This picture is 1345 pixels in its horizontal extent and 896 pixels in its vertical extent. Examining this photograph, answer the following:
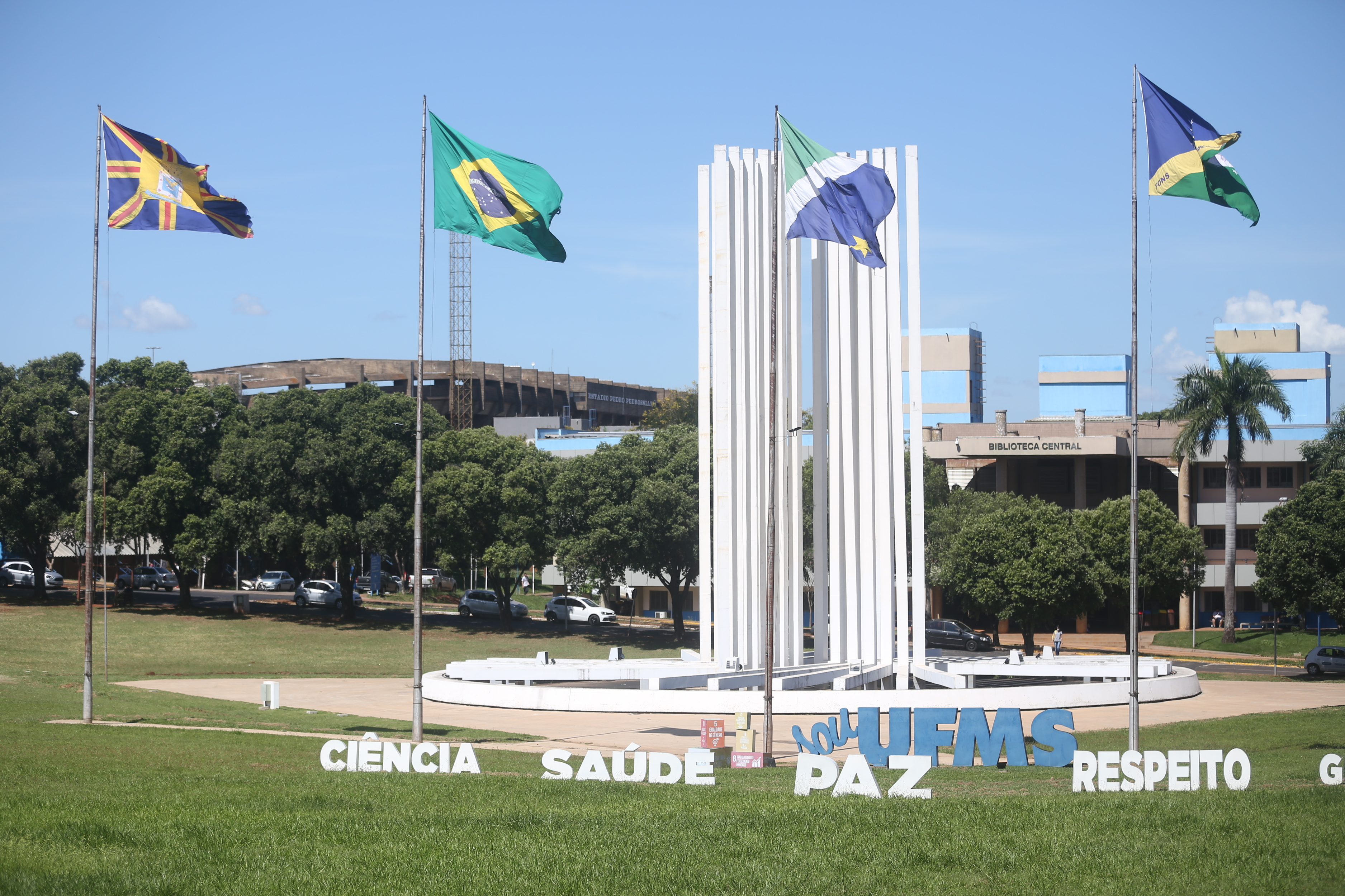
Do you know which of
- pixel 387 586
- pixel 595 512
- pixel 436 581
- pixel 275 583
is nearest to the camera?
pixel 595 512

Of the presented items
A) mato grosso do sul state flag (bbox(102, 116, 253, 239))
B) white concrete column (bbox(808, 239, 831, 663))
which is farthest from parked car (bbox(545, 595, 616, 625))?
mato grosso do sul state flag (bbox(102, 116, 253, 239))

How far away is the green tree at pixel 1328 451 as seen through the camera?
69.0m

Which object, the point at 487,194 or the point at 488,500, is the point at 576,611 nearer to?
the point at 488,500

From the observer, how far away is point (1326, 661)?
161 feet

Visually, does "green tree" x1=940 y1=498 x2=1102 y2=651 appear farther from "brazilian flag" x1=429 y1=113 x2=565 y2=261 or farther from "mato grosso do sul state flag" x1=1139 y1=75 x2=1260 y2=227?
"brazilian flag" x1=429 y1=113 x2=565 y2=261

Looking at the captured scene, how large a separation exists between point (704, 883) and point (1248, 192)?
18.0m

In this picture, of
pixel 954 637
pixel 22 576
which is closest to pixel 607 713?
pixel 954 637

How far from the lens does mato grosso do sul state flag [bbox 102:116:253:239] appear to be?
2736 cm

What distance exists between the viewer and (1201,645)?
217 feet

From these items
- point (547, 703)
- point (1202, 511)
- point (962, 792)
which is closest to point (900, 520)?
point (547, 703)

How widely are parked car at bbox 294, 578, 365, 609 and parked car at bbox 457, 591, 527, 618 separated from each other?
6.30 m

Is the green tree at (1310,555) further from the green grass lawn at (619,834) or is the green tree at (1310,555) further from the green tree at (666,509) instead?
the green grass lawn at (619,834)

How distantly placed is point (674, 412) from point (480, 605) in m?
49.6

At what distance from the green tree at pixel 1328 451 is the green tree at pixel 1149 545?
27.0ft
